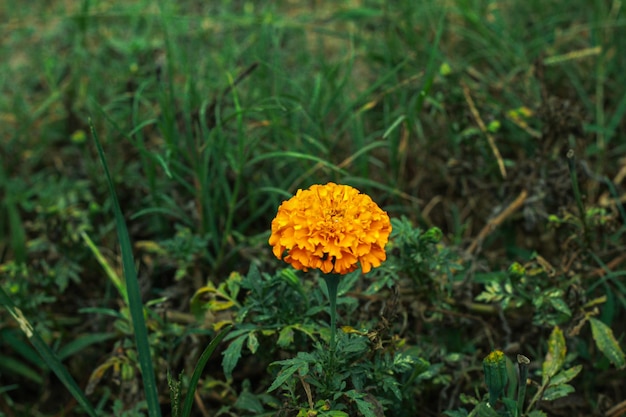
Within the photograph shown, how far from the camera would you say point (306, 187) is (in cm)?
225

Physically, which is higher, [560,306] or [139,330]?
[139,330]

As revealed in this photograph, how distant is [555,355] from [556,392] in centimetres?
12

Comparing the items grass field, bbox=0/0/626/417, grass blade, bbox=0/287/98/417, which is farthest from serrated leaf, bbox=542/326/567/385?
grass blade, bbox=0/287/98/417

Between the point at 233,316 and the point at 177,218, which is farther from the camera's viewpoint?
the point at 177,218

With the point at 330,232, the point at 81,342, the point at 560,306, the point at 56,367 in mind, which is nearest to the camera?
the point at 330,232

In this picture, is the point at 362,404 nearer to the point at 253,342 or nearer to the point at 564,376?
the point at 253,342

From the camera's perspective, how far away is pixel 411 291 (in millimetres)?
1832

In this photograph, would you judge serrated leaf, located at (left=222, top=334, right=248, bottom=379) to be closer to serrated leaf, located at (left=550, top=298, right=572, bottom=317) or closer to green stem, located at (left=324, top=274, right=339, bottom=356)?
green stem, located at (left=324, top=274, right=339, bottom=356)

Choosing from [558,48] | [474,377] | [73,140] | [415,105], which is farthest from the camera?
[558,48]

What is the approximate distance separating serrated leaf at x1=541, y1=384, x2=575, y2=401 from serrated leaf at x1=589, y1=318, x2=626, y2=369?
0.20 metres

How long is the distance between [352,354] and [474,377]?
49cm

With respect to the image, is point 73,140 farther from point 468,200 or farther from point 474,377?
point 474,377

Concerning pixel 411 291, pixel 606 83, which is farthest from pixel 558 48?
pixel 411 291

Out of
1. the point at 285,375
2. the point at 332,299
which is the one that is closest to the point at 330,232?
the point at 332,299
